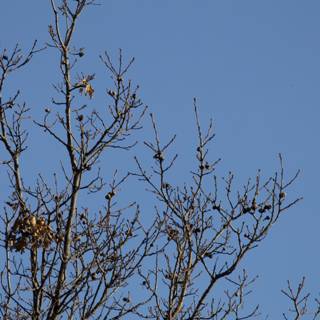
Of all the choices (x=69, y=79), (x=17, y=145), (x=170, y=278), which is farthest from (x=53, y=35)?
(x=170, y=278)

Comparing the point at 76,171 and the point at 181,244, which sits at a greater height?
the point at 76,171

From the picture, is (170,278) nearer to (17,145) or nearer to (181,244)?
(181,244)

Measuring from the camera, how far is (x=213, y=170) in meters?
11.1

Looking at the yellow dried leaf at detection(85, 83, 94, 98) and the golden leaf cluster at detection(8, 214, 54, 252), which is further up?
the yellow dried leaf at detection(85, 83, 94, 98)

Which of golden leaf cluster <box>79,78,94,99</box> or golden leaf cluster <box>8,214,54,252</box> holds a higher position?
golden leaf cluster <box>79,78,94,99</box>

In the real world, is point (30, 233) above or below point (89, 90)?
below

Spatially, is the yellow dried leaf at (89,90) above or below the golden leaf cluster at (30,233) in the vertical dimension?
above

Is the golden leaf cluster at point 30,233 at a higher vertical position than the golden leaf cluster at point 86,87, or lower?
lower

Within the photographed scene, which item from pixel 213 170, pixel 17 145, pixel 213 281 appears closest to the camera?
pixel 213 281

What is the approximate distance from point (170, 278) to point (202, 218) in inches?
29.5

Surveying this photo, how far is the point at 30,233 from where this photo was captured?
10945 mm

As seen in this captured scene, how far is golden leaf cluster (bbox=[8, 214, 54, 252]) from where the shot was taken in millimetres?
10875

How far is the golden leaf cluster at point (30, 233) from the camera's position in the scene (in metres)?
10.9

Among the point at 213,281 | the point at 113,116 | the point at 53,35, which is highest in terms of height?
the point at 53,35
